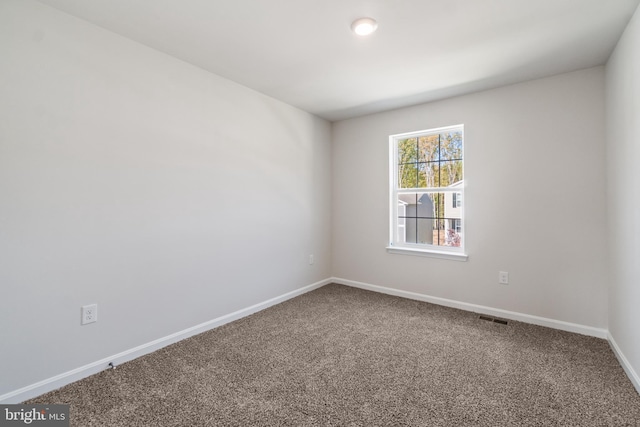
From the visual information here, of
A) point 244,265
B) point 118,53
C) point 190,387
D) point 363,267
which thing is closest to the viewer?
point 190,387

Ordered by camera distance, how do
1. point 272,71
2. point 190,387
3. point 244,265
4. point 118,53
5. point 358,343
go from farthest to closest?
point 244,265 < point 272,71 < point 358,343 < point 118,53 < point 190,387

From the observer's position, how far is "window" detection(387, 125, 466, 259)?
3.40 meters

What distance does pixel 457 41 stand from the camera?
7.26ft

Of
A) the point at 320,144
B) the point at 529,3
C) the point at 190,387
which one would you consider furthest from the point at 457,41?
the point at 190,387

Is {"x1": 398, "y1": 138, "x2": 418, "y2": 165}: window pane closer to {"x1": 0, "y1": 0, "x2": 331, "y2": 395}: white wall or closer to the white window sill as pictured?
the white window sill

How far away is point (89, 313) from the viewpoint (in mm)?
2035

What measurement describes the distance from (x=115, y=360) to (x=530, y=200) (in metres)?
3.67

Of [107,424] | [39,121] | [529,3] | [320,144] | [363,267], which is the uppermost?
[529,3]

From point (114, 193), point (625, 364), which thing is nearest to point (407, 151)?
point (625, 364)

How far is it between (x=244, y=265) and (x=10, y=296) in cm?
169

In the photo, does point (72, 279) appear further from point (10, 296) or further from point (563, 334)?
point (563, 334)

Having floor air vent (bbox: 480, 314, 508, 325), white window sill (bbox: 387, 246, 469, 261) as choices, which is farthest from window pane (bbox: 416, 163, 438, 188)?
floor air vent (bbox: 480, 314, 508, 325)

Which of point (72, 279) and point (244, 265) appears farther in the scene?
point (244, 265)

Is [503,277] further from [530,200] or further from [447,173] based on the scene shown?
[447,173]
